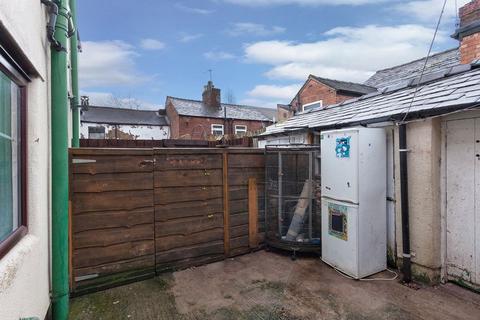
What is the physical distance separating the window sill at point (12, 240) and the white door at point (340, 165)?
13.1 ft

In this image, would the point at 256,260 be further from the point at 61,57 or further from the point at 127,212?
the point at 61,57

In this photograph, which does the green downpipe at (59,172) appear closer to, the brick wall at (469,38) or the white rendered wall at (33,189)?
the white rendered wall at (33,189)

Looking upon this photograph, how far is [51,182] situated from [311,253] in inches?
166

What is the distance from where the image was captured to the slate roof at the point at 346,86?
14979 mm

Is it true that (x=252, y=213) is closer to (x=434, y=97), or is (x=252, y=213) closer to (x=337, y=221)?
(x=337, y=221)

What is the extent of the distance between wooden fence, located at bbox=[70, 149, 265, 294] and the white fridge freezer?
1434 millimetres

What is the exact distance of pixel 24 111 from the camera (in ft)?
7.45

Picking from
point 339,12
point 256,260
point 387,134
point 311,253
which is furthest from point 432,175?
point 339,12

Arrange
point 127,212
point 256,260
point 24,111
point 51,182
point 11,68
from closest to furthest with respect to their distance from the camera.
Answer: point 11,68
point 24,111
point 51,182
point 127,212
point 256,260

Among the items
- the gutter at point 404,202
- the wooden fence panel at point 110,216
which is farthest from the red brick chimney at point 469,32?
the wooden fence panel at point 110,216

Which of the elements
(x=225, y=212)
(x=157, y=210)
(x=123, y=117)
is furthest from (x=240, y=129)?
(x=157, y=210)

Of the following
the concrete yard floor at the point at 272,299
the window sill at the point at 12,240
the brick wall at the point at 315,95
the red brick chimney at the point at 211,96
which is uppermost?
the red brick chimney at the point at 211,96

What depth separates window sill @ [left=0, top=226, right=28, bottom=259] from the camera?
178 centimetres

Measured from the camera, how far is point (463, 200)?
11.9 feet
